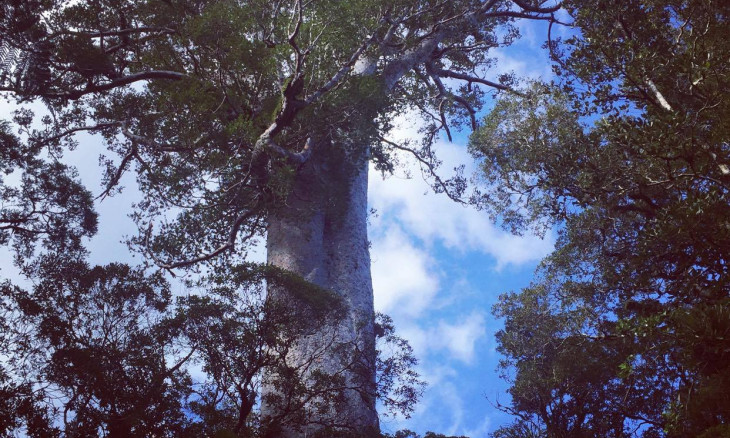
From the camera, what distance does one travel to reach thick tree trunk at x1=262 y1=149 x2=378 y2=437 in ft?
24.3

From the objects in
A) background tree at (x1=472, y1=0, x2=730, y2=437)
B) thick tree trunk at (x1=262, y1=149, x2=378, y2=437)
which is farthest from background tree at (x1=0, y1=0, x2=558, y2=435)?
background tree at (x1=472, y1=0, x2=730, y2=437)

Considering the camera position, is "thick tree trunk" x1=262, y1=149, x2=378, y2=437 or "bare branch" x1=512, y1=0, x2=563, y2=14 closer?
"thick tree trunk" x1=262, y1=149, x2=378, y2=437

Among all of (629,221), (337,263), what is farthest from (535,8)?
(337,263)

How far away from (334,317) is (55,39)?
5.04 meters

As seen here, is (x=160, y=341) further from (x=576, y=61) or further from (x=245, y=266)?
(x=576, y=61)

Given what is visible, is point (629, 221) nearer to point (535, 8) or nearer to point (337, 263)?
point (337, 263)

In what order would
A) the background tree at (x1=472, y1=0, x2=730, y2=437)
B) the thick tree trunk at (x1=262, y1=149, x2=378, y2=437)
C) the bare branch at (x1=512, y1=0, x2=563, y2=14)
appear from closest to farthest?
1. the background tree at (x1=472, y1=0, x2=730, y2=437)
2. the thick tree trunk at (x1=262, y1=149, x2=378, y2=437)
3. the bare branch at (x1=512, y1=0, x2=563, y2=14)

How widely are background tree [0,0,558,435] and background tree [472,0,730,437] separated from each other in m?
2.74

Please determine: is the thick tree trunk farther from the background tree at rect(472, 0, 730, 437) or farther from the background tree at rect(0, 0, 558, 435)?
the background tree at rect(472, 0, 730, 437)

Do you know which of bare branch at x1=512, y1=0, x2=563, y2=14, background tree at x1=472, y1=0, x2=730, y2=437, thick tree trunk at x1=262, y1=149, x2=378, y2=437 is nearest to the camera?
background tree at x1=472, y1=0, x2=730, y2=437

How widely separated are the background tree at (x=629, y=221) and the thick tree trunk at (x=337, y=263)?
2.67 meters

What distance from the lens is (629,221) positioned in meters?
9.29

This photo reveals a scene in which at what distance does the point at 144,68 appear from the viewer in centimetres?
946

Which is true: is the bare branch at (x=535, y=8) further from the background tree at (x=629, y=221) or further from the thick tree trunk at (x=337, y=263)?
the thick tree trunk at (x=337, y=263)
